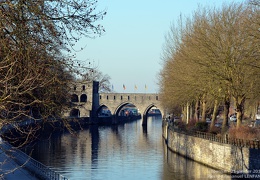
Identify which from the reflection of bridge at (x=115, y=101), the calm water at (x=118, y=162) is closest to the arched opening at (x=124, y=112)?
the reflection of bridge at (x=115, y=101)

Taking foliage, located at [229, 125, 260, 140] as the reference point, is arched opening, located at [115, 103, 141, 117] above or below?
above

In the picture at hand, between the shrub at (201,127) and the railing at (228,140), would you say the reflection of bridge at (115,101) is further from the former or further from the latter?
the railing at (228,140)

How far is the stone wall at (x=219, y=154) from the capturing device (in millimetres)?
26859

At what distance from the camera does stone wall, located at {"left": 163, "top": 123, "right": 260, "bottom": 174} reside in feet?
88.1

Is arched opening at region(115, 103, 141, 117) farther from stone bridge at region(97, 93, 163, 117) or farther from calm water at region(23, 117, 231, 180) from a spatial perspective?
calm water at region(23, 117, 231, 180)

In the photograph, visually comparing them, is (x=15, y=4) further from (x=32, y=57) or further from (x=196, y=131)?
(x=196, y=131)

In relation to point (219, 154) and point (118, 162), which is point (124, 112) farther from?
point (219, 154)

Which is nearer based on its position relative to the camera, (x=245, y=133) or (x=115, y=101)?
(x=245, y=133)

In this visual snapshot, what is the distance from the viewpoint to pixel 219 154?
102 feet

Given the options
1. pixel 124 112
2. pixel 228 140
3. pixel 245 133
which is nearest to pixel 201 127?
pixel 228 140

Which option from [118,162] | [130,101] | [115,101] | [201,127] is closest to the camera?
[118,162]

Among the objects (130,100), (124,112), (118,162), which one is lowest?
(118,162)

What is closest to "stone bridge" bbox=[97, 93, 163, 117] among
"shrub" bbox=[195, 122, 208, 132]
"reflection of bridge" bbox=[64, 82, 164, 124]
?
"reflection of bridge" bbox=[64, 82, 164, 124]

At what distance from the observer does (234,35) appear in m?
33.1
